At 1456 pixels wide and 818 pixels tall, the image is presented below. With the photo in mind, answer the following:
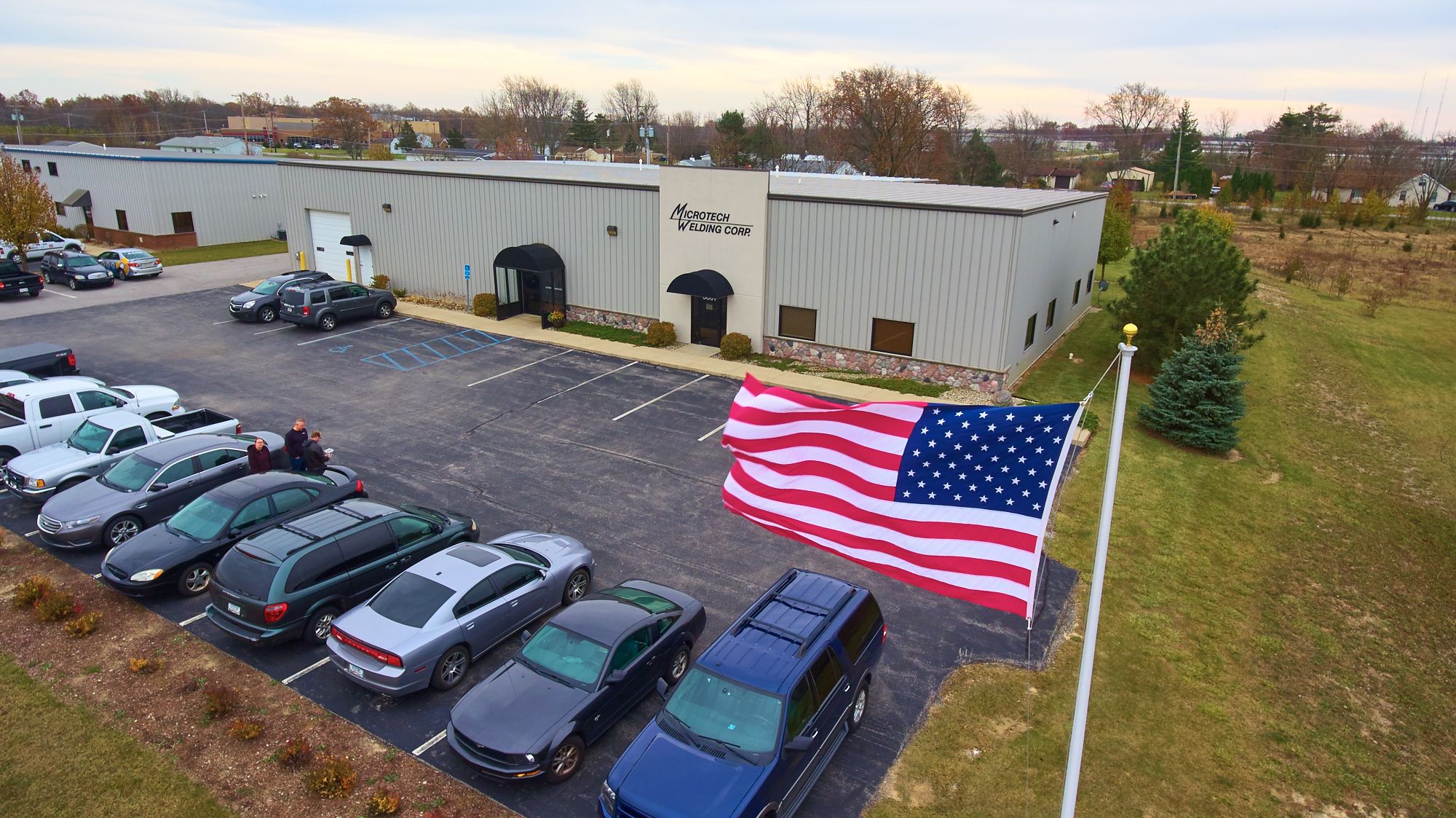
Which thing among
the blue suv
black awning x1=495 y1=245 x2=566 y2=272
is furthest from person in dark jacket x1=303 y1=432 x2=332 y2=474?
black awning x1=495 y1=245 x2=566 y2=272

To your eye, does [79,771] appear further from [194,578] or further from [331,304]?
[331,304]

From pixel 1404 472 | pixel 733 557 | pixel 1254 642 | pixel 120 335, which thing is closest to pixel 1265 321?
pixel 1404 472

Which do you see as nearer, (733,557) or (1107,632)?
(1107,632)

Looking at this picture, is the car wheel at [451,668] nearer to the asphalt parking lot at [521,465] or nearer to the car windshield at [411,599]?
the asphalt parking lot at [521,465]

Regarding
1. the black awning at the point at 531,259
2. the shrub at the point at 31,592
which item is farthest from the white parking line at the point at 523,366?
the shrub at the point at 31,592

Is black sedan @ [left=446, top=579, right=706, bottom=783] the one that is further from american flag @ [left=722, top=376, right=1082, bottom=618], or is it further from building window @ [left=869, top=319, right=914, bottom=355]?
building window @ [left=869, top=319, right=914, bottom=355]

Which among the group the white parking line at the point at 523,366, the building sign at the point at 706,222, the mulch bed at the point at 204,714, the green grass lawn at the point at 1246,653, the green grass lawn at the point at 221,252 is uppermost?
the building sign at the point at 706,222

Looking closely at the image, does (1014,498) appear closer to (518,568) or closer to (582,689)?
(582,689)
